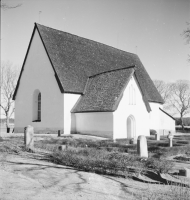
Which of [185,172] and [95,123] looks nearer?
[185,172]

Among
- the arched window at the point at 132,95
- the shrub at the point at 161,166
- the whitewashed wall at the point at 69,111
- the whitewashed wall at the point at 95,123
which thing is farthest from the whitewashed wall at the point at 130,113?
the shrub at the point at 161,166

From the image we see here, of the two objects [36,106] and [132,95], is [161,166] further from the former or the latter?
[36,106]

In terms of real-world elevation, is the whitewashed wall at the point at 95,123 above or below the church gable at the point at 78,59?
below

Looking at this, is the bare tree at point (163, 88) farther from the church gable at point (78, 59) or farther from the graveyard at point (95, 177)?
the graveyard at point (95, 177)

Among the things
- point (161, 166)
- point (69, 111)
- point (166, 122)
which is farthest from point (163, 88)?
point (161, 166)

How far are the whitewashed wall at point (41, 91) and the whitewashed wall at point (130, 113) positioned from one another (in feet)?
17.9

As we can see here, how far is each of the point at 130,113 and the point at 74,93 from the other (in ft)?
18.6

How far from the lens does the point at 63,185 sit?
6.68 meters

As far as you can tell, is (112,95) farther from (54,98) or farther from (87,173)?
(87,173)

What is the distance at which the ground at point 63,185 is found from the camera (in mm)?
5797

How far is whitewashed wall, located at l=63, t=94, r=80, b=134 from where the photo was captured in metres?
23.3

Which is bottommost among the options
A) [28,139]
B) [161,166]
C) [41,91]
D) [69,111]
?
[161,166]

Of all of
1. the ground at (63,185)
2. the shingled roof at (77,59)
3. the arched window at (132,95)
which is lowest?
the ground at (63,185)

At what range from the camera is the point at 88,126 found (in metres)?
23.0
